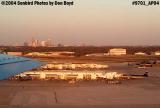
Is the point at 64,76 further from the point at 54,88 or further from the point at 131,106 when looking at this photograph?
the point at 131,106

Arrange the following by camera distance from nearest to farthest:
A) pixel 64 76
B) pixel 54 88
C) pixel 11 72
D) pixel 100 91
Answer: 1. pixel 11 72
2. pixel 100 91
3. pixel 54 88
4. pixel 64 76

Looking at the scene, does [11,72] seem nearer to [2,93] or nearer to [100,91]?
[2,93]

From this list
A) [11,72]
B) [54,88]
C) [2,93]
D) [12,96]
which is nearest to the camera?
[11,72]

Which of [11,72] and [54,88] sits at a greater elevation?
[11,72]

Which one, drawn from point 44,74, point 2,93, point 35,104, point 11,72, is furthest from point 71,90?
point 11,72

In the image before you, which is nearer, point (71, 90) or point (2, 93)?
point (2, 93)

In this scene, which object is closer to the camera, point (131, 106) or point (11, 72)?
point (11, 72)

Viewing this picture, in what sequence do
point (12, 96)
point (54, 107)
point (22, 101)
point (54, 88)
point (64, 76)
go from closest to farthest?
point (54, 107) → point (22, 101) → point (12, 96) → point (54, 88) → point (64, 76)

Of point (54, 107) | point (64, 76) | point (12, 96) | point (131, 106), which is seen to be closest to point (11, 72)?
point (54, 107)

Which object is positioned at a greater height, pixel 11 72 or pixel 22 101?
pixel 11 72
